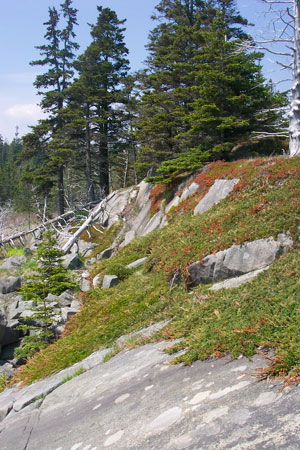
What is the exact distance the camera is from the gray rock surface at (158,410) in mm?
2885

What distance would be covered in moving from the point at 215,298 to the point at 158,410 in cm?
243

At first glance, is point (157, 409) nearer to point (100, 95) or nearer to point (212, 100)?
point (212, 100)

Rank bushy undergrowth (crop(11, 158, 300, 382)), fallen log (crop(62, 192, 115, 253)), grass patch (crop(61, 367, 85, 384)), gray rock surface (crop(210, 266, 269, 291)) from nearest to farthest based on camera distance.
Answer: bushy undergrowth (crop(11, 158, 300, 382))
grass patch (crop(61, 367, 85, 384))
gray rock surface (crop(210, 266, 269, 291))
fallen log (crop(62, 192, 115, 253))

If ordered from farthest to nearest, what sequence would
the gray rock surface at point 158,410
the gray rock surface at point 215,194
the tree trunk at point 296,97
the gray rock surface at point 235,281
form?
the tree trunk at point 296,97, the gray rock surface at point 215,194, the gray rock surface at point 235,281, the gray rock surface at point 158,410

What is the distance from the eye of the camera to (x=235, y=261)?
7.52 meters

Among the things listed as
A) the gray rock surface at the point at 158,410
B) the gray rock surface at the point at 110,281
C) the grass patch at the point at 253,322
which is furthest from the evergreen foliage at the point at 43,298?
the grass patch at the point at 253,322

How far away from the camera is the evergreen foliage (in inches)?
373

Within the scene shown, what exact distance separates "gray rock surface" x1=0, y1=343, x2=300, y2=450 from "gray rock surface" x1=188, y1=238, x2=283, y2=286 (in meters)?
2.61

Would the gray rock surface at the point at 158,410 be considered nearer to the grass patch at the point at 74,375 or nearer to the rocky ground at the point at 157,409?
the rocky ground at the point at 157,409

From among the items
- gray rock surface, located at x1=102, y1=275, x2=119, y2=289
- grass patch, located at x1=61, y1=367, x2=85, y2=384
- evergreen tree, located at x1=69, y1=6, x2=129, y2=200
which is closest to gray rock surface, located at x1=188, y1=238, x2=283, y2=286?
grass patch, located at x1=61, y1=367, x2=85, y2=384

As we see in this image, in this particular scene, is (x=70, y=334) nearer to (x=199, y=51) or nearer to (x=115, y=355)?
(x=115, y=355)

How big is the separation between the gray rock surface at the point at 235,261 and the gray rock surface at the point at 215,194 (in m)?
5.21

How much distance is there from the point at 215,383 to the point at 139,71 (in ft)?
102

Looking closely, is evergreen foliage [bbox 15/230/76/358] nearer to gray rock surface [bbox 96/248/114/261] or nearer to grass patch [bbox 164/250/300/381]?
grass patch [bbox 164/250/300/381]
